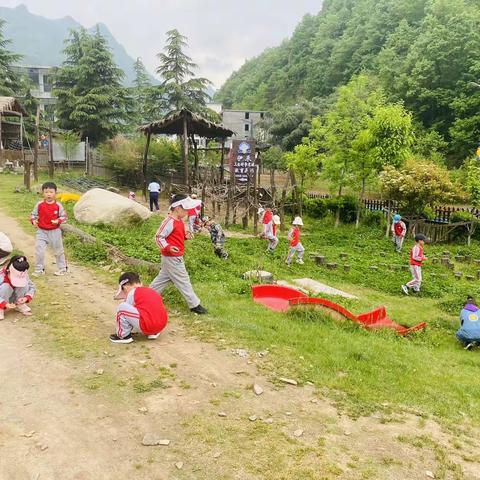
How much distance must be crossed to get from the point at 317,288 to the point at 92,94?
2793 centimetres

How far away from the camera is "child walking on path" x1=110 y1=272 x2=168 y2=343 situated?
591 cm

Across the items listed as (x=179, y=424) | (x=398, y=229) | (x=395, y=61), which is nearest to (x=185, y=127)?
(x=398, y=229)

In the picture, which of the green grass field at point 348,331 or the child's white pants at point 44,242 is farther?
the child's white pants at point 44,242

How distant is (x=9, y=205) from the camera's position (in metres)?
16.3

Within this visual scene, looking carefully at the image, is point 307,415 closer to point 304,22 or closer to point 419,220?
point 419,220

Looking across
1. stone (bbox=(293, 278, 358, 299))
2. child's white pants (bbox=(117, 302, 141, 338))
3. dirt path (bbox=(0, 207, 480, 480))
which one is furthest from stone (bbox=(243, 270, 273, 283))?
child's white pants (bbox=(117, 302, 141, 338))

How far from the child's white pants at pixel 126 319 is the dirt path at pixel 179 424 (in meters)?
0.20

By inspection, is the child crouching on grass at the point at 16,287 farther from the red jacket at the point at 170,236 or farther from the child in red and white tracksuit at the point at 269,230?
the child in red and white tracksuit at the point at 269,230

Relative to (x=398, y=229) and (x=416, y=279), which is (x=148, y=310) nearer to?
(x=416, y=279)

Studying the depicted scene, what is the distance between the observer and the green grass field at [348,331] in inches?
214

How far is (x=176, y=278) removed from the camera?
693 cm

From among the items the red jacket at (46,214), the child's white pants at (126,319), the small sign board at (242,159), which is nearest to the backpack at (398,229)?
the small sign board at (242,159)

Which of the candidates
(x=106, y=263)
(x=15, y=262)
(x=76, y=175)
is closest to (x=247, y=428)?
(x=15, y=262)

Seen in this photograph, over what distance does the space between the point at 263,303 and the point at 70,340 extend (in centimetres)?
381
